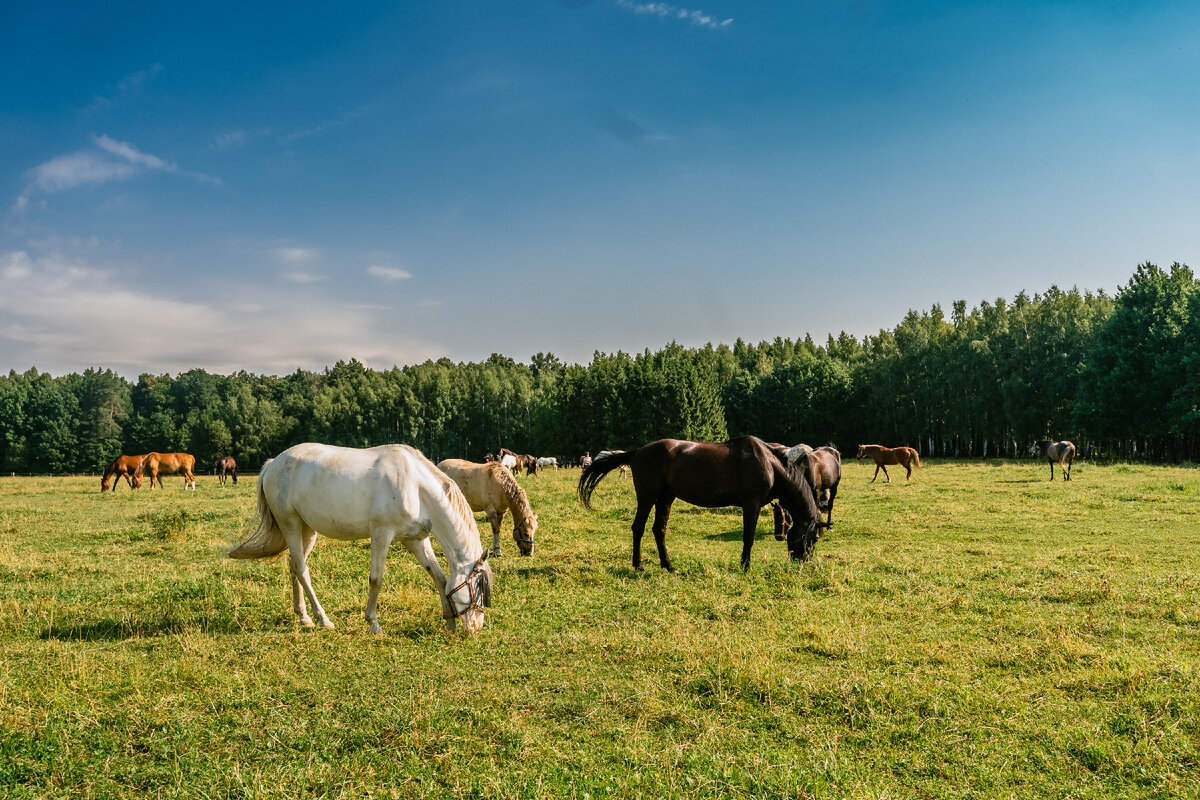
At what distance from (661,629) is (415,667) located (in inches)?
114

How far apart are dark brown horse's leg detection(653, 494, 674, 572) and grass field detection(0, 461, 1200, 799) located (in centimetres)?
39

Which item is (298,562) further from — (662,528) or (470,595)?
(662,528)

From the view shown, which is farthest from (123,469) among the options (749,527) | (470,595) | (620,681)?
(620,681)

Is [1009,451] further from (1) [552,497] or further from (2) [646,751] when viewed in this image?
(2) [646,751]

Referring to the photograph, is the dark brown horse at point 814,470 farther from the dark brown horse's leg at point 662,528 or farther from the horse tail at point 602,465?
the horse tail at point 602,465

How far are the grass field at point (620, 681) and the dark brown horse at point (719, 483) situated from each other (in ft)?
2.31

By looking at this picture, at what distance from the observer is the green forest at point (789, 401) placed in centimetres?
4494

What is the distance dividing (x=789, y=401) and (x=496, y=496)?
64.8m

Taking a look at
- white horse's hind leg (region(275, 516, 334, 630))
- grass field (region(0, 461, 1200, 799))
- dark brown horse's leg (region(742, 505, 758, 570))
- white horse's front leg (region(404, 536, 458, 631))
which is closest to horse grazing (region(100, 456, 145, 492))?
grass field (region(0, 461, 1200, 799))

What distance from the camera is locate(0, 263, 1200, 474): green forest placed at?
44.9 meters

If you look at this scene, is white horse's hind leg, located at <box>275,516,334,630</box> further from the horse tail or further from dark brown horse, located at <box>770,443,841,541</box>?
dark brown horse, located at <box>770,443,841,541</box>

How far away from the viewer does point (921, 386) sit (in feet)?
213

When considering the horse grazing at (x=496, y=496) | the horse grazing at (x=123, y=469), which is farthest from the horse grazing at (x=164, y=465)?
the horse grazing at (x=496, y=496)

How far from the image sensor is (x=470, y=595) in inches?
306
